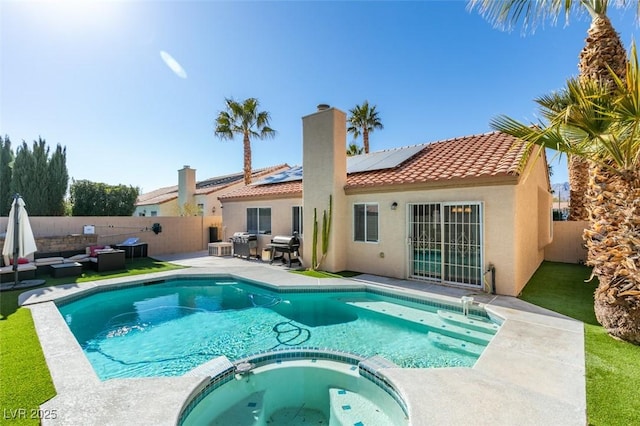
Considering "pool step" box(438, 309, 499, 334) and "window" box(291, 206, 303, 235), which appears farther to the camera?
"window" box(291, 206, 303, 235)

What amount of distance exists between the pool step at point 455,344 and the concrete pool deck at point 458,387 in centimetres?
58

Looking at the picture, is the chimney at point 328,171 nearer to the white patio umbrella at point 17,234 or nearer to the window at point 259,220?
the window at point 259,220

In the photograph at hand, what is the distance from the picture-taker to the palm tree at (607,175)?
562cm

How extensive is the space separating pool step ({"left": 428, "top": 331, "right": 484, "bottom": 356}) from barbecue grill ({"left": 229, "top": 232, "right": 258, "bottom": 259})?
41.2ft

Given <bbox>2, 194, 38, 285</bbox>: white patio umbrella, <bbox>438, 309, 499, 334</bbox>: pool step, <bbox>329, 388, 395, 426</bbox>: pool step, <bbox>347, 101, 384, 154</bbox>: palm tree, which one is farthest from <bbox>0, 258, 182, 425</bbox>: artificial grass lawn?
<bbox>347, 101, 384, 154</bbox>: palm tree

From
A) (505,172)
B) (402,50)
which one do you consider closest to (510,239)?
(505,172)

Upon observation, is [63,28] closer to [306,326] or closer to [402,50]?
[306,326]

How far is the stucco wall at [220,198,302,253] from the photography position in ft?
54.8

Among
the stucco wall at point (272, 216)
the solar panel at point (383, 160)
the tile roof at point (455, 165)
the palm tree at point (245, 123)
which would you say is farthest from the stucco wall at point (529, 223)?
the palm tree at point (245, 123)

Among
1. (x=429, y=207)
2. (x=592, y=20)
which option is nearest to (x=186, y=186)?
(x=429, y=207)

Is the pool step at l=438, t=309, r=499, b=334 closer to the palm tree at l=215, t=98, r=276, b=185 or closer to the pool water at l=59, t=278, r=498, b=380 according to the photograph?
the pool water at l=59, t=278, r=498, b=380

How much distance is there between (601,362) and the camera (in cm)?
530

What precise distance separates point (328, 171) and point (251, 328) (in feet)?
25.8

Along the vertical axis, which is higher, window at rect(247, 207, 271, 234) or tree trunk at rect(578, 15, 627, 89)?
tree trunk at rect(578, 15, 627, 89)
